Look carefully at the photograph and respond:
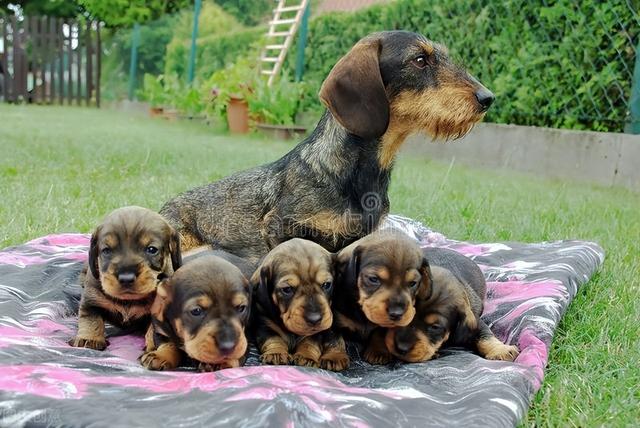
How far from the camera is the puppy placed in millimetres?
3367

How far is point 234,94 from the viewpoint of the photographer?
667 inches

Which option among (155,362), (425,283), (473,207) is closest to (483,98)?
(425,283)

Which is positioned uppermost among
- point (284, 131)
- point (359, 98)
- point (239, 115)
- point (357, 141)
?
point (359, 98)

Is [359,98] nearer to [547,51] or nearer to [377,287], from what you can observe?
[377,287]

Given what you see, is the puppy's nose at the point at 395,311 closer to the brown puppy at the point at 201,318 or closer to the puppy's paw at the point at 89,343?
the brown puppy at the point at 201,318

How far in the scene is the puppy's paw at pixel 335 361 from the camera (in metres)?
3.40

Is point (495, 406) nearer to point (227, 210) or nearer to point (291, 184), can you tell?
point (291, 184)

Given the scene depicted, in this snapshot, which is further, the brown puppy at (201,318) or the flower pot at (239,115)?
the flower pot at (239,115)

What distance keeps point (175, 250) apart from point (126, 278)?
0.48 metres

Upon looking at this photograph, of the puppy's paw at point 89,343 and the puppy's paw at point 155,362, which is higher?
the puppy's paw at point 155,362

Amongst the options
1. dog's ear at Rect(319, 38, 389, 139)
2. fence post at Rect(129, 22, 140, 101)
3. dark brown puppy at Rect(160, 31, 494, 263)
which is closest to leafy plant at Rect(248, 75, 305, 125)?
dark brown puppy at Rect(160, 31, 494, 263)

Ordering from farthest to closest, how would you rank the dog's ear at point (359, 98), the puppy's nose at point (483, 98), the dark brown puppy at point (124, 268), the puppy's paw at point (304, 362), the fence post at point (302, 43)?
the fence post at point (302, 43), the puppy's nose at point (483, 98), the dog's ear at point (359, 98), the dark brown puppy at point (124, 268), the puppy's paw at point (304, 362)

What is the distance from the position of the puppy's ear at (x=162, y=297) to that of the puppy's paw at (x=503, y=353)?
62.0 inches

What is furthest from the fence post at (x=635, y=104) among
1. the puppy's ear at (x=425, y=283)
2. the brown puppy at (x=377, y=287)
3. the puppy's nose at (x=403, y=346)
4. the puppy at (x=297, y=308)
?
the puppy's nose at (x=403, y=346)
